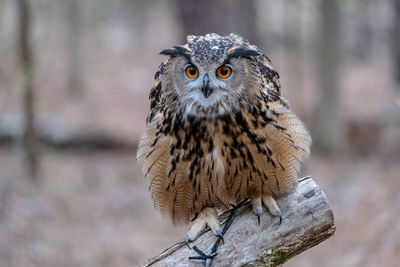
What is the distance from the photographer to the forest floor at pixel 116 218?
595cm

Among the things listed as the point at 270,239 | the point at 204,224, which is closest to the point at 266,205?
the point at 270,239

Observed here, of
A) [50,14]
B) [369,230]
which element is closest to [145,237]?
[369,230]

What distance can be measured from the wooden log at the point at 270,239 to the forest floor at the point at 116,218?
2.45 meters

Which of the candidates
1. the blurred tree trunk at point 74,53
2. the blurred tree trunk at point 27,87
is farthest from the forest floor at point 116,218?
the blurred tree trunk at point 74,53

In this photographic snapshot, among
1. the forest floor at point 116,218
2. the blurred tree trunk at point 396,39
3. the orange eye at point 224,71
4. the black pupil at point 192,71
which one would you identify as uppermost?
the blurred tree trunk at point 396,39

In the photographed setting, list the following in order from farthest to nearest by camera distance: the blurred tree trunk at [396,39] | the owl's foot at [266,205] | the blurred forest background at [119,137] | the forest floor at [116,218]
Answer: the blurred tree trunk at [396,39], the blurred forest background at [119,137], the forest floor at [116,218], the owl's foot at [266,205]

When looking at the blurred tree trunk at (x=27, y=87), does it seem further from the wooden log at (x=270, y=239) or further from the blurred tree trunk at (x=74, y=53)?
the blurred tree trunk at (x=74, y=53)

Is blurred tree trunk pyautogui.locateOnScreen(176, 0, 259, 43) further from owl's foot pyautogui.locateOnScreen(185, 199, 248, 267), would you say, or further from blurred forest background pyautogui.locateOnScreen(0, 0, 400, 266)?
owl's foot pyautogui.locateOnScreen(185, 199, 248, 267)

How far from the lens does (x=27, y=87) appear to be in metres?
7.54

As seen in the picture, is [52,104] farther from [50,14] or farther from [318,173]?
[318,173]

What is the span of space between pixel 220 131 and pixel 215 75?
290 millimetres

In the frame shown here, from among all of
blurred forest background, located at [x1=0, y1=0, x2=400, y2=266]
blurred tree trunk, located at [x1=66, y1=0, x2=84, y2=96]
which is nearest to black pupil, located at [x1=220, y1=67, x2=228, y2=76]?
blurred forest background, located at [x1=0, y1=0, x2=400, y2=266]

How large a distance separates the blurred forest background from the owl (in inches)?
24.2

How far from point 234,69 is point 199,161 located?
513 mm
